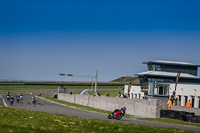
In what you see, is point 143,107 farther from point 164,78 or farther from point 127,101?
point 164,78

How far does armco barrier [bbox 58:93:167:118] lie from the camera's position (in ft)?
125

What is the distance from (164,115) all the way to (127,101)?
11.7 m

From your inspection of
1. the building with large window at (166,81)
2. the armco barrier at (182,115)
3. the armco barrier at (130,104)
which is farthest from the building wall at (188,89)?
the armco barrier at (182,115)

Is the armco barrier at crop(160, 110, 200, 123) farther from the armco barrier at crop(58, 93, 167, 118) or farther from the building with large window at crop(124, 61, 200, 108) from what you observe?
the building with large window at crop(124, 61, 200, 108)

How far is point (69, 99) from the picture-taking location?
258 ft

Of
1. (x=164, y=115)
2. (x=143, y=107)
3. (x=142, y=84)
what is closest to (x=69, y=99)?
(x=142, y=84)

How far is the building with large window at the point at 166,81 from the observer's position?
6794cm

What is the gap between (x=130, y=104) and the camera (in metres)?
46.2

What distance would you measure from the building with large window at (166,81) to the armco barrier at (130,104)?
13194 millimetres

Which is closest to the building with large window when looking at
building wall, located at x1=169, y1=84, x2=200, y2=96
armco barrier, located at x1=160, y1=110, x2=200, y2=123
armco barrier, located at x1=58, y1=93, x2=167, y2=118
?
building wall, located at x1=169, y1=84, x2=200, y2=96

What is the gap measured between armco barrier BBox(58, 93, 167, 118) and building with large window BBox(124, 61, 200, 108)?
43.3 ft

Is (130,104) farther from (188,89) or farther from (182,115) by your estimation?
(188,89)

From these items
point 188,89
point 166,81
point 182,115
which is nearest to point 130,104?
point 182,115

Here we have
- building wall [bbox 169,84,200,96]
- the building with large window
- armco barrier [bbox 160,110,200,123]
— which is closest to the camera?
armco barrier [bbox 160,110,200,123]
